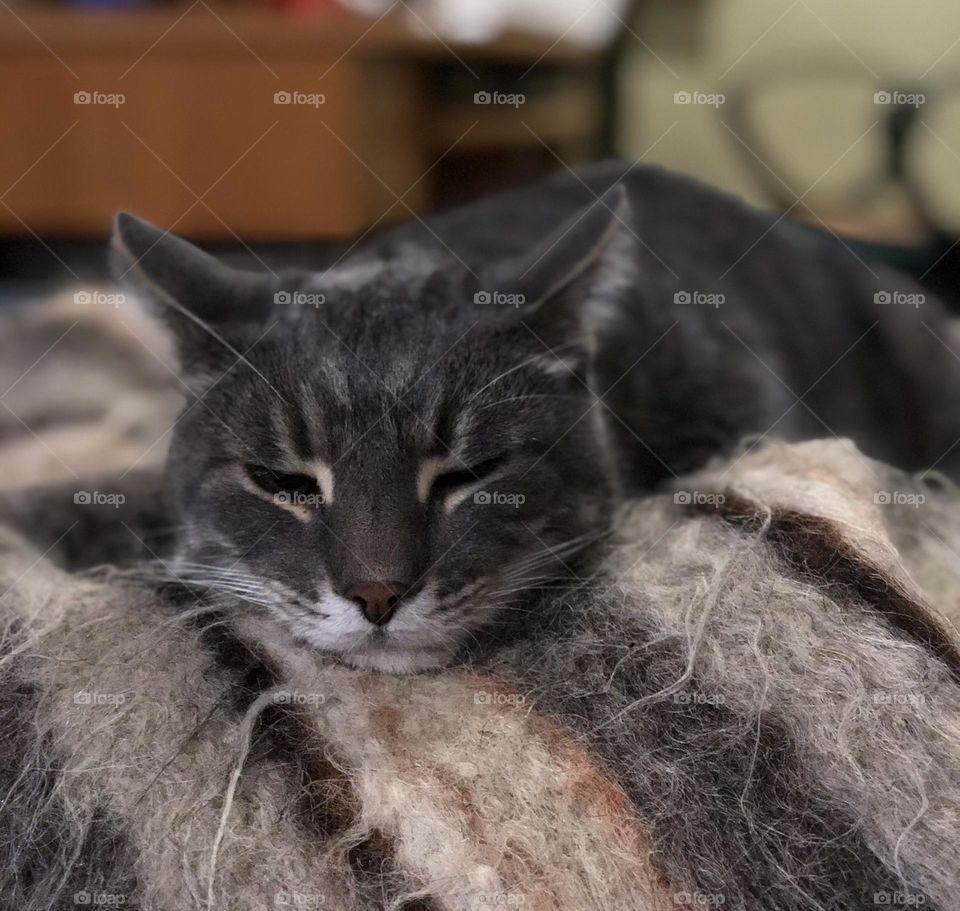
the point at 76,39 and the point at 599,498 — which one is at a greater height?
the point at 76,39

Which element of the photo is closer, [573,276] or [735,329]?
[573,276]

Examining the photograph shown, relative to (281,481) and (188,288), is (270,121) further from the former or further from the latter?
(281,481)

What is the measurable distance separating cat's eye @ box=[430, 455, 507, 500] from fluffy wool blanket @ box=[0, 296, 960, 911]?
15 centimetres

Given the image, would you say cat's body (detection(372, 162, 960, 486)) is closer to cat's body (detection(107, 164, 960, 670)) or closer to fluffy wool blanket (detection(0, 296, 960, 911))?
cat's body (detection(107, 164, 960, 670))

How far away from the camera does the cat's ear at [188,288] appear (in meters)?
0.83

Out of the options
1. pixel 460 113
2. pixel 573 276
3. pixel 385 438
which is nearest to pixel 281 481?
pixel 385 438

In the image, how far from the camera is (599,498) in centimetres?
92

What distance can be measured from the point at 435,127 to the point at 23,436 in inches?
26.8

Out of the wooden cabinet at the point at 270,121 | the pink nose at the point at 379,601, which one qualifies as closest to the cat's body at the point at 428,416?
the pink nose at the point at 379,601

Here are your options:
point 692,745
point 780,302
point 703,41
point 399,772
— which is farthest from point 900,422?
point 399,772

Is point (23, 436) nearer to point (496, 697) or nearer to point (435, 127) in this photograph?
point (435, 127)

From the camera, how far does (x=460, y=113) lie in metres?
1.22

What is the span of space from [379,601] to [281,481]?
0.58 ft

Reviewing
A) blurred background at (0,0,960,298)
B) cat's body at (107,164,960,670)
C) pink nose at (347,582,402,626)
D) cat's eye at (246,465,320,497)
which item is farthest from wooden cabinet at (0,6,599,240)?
pink nose at (347,582,402,626)
